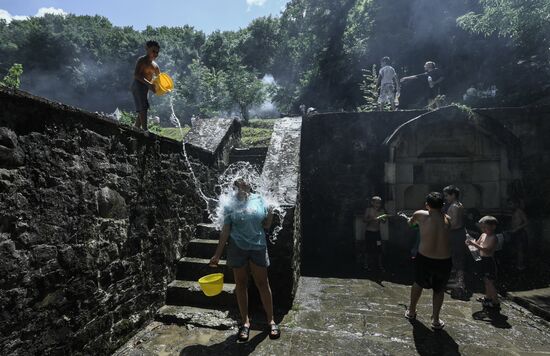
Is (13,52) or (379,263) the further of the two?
(13,52)

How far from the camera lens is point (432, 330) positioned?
402cm

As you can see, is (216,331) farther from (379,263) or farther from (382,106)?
(382,106)

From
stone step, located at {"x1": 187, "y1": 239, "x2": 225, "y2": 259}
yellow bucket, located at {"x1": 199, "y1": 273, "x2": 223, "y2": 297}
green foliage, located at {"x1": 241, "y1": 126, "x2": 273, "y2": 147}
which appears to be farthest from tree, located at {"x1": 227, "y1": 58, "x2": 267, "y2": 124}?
yellow bucket, located at {"x1": 199, "y1": 273, "x2": 223, "y2": 297}

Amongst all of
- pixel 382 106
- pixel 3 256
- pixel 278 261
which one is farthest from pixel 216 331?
pixel 382 106

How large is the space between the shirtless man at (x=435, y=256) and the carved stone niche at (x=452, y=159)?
3055 mm

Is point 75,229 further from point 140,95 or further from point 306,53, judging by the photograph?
point 306,53

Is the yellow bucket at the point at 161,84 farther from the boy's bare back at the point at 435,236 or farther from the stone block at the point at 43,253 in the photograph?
the boy's bare back at the point at 435,236

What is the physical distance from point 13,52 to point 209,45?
2109cm

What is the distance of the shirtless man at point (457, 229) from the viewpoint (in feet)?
18.0

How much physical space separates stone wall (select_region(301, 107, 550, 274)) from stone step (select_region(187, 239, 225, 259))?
8.64 feet

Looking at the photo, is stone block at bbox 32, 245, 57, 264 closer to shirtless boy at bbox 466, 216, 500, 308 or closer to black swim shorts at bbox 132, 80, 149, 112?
black swim shorts at bbox 132, 80, 149, 112

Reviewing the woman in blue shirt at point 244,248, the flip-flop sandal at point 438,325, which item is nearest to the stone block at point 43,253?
the woman in blue shirt at point 244,248

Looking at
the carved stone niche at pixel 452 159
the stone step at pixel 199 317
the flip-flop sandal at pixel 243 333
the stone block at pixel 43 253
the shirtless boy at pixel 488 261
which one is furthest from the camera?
the carved stone niche at pixel 452 159

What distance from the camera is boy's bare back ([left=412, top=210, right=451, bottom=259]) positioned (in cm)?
406
